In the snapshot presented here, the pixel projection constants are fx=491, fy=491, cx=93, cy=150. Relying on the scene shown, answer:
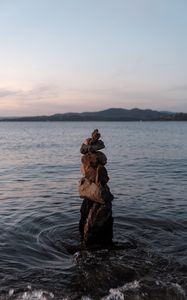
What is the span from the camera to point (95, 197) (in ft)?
56.5

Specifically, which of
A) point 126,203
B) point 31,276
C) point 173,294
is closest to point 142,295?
point 173,294

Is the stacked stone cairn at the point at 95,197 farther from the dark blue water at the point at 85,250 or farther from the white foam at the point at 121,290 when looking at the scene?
the white foam at the point at 121,290

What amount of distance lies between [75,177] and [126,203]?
1112 centimetres

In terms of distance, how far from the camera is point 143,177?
118 ft

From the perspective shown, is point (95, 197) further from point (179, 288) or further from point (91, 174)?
point (179, 288)

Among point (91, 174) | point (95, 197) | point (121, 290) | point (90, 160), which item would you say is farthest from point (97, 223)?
point (121, 290)

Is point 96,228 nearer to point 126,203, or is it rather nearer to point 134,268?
point 134,268

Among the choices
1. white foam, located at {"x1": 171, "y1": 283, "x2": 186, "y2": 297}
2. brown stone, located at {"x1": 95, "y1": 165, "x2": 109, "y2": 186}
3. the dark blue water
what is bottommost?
the dark blue water

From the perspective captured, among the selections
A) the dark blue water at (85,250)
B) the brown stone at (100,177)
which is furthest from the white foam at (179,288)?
the brown stone at (100,177)

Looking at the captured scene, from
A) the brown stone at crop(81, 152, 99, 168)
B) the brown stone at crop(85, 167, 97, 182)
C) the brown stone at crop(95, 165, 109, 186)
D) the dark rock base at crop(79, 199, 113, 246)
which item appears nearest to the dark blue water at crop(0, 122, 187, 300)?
the dark rock base at crop(79, 199, 113, 246)

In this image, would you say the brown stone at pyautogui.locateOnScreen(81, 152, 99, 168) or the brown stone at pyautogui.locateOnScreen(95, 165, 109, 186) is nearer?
the brown stone at pyautogui.locateOnScreen(95, 165, 109, 186)

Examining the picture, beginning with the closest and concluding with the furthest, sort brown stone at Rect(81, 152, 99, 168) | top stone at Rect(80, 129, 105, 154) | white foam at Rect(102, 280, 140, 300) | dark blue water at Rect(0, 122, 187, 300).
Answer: white foam at Rect(102, 280, 140, 300), dark blue water at Rect(0, 122, 187, 300), brown stone at Rect(81, 152, 99, 168), top stone at Rect(80, 129, 105, 154)

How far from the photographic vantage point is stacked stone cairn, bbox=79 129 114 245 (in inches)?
679

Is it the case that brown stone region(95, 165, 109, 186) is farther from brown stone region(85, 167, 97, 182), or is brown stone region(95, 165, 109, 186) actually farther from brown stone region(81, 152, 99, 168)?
brown stone region(81, 152, 99, 168)
